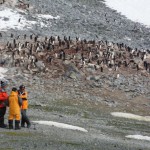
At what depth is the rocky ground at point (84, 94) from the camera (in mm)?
25531

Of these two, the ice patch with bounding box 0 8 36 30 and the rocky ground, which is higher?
the ice patch with bounding box 0 8 36 30

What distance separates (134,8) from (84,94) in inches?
1990

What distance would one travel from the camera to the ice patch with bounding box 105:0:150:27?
90394mm

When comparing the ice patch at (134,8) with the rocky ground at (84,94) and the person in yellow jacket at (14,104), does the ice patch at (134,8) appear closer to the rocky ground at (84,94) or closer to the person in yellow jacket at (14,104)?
the rocky ground at (84,94)

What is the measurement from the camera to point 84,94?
4931 cm

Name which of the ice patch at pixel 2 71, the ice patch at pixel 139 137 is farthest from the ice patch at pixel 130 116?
the ice patch at pixel 2 71

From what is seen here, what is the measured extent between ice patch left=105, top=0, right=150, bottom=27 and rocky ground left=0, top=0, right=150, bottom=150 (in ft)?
10.4

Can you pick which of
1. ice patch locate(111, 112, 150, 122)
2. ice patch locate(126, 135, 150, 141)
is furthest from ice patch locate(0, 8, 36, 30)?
ice patch locate(126, 135, 150, 141)

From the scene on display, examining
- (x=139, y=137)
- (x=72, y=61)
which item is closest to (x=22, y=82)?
(x=72, y=61)

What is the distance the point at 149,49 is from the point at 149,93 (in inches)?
753

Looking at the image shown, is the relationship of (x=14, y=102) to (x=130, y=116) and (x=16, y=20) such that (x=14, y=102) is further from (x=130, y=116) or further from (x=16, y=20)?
(x=16, y=20)

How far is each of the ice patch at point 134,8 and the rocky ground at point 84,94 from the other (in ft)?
10.4

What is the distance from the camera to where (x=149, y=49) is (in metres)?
70.9

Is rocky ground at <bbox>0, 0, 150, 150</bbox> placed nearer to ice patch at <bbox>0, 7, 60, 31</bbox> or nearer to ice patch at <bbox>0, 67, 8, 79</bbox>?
ice patch at <bbox>0, 67, 8, 79</bbox>
